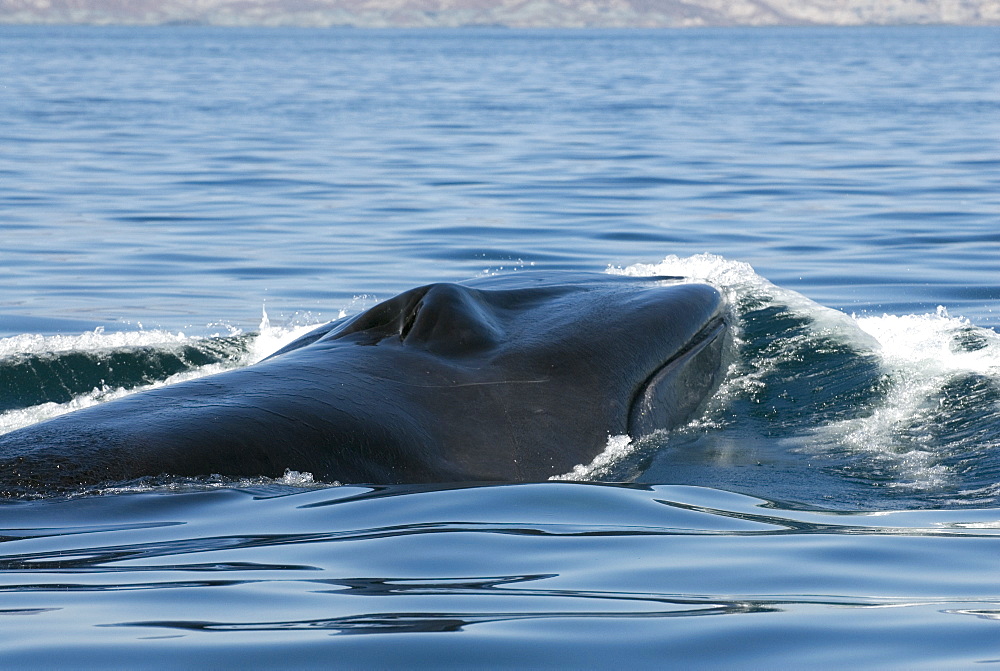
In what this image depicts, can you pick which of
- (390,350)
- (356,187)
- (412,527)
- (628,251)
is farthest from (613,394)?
(356,187)

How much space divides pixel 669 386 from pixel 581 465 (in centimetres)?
108

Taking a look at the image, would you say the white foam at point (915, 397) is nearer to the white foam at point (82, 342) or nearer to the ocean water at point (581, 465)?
the ocean water at point (581, 465)

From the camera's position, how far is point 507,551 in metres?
5.86

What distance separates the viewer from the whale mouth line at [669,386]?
750 centimetres

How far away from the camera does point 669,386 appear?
25.9 feet

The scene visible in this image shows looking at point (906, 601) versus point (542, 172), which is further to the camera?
point (542, 172)

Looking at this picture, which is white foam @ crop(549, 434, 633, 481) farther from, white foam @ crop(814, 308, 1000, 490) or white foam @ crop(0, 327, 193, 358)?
white foam @ crop(0, 327, 193, 358)

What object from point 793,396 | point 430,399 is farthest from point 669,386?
point 793,396

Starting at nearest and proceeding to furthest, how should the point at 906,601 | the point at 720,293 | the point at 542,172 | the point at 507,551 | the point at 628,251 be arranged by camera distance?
the point at 906,601
the point at 507,551
the point at 720,293
the point at 628,251
the point at 542,172

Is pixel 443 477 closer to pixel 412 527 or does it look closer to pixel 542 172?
pixel 412 527

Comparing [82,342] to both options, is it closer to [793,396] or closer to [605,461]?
[793,396]

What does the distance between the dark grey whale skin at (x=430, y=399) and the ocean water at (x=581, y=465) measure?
0.13 meters

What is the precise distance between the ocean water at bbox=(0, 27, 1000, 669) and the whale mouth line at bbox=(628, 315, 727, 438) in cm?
15

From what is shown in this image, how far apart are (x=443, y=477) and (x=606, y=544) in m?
0.97
